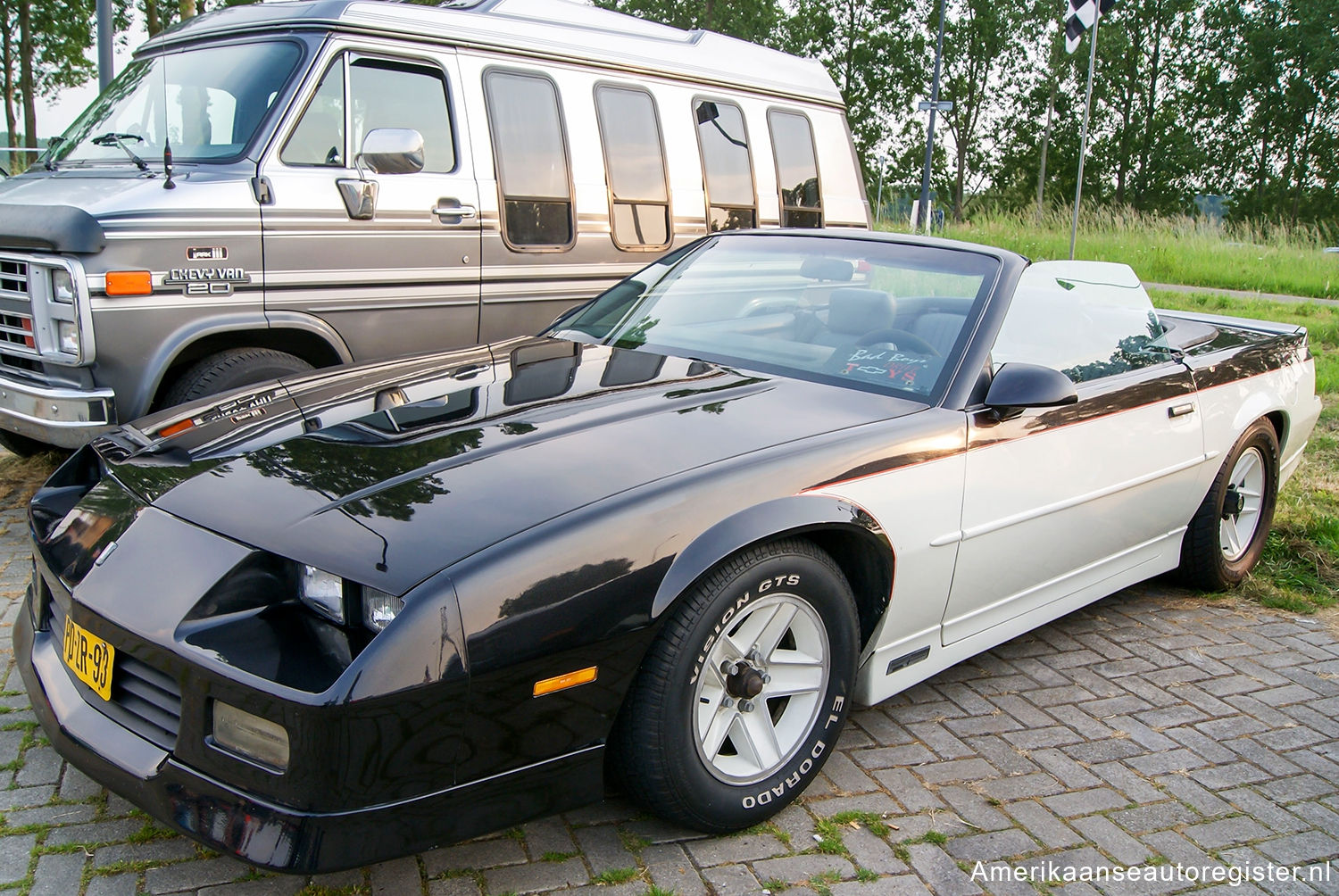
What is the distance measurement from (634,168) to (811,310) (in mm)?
3180

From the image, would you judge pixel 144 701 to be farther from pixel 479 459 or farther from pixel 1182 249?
pixel 1182 249

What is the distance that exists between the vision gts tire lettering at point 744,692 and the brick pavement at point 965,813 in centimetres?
14

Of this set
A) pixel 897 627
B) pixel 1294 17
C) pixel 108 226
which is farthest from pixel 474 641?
pixel 1294 17

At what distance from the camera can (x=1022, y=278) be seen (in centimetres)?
346

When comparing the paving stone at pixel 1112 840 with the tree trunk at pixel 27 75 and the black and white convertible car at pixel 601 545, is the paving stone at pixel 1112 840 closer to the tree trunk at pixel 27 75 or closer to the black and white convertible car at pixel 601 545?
the black and white convertible car at pixel 601 545

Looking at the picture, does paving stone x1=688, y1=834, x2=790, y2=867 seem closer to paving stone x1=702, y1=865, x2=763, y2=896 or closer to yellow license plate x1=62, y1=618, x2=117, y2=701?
paving stone x1=702, y1=865, x2=763, y2=896

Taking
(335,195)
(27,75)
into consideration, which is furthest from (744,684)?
(27,75)

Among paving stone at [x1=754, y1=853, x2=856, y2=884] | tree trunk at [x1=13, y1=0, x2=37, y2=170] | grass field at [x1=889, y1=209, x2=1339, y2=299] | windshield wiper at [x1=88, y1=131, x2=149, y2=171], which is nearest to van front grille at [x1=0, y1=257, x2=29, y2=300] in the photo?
windshield wiper at [x1=88, y1=131, x2=149, y2=171]

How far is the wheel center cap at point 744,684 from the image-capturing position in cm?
251

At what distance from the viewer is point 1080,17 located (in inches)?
403

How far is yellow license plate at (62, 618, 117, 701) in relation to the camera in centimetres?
221

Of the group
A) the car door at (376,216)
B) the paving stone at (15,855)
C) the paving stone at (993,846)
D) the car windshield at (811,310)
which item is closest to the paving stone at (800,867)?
the paving stone at (993,846)

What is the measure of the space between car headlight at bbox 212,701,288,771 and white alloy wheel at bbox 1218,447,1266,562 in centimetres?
380

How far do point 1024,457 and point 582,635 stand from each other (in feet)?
5.27
